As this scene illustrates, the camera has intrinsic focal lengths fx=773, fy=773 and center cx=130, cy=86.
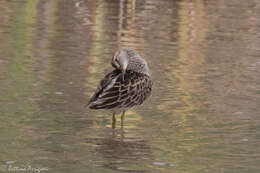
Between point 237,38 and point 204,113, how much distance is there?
22.6ft

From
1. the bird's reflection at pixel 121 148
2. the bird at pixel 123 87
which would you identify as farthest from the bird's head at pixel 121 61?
the bird's reflection at pixel 121 148

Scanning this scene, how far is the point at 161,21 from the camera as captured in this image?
19875 mm

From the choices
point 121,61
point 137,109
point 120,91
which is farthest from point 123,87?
point 137,109

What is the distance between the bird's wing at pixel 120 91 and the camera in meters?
9.81

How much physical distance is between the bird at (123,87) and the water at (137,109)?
0.42 m

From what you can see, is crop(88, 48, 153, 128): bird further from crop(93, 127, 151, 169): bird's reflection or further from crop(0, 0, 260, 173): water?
crop(0, 0, 260, 173): water

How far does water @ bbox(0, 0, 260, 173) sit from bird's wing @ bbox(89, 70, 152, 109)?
44 cm

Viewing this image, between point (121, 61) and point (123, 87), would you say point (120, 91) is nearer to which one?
point (123, 87)

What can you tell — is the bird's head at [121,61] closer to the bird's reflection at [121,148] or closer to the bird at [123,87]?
the bird at [123,87]

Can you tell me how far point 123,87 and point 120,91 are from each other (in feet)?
0.33

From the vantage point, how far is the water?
9094 mm

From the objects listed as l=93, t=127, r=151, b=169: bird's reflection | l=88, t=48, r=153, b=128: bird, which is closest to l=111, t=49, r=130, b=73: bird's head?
l=88, t=48, r=153, b=128: bird

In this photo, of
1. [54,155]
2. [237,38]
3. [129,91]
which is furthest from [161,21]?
[54,155]

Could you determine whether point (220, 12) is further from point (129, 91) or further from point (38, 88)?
point (129, 91)
